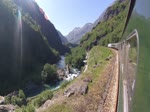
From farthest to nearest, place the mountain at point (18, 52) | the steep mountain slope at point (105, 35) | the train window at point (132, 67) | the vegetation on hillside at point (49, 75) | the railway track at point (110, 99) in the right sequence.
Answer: the steep mountain slope at point (105, 35), the mountain at point (18, 52), the vegetation on hillside at point (49, 75), the railway track at point (110, 99), the train window at point (132, 67)

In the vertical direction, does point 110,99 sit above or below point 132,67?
above

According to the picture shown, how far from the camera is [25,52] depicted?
10350cm

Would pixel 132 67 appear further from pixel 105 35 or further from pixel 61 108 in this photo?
pixel 105 35

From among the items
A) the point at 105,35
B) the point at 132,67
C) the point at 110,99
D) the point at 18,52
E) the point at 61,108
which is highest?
the point at 105,35

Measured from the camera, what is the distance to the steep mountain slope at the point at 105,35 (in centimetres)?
8794

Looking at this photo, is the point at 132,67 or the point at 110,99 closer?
the point at 132,67

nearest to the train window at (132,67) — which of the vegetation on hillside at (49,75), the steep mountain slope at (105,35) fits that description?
the steep mountain slope at (105,35)

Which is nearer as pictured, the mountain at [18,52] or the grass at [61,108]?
the grass at [61,108]

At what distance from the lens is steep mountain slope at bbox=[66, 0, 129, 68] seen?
87.9 m

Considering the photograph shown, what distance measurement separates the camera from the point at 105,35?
5399 inches

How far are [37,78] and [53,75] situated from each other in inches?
164

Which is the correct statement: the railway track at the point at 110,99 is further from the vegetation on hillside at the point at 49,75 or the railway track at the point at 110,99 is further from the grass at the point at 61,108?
the vegetation on hillside at the point at 49,75

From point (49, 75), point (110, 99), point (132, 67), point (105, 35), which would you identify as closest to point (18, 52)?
point (49, 75)

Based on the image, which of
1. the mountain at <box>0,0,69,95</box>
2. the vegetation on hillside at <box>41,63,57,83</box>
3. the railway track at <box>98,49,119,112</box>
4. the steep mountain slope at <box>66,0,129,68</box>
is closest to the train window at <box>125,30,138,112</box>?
the railway track at <box>98,49,119,112</box>
